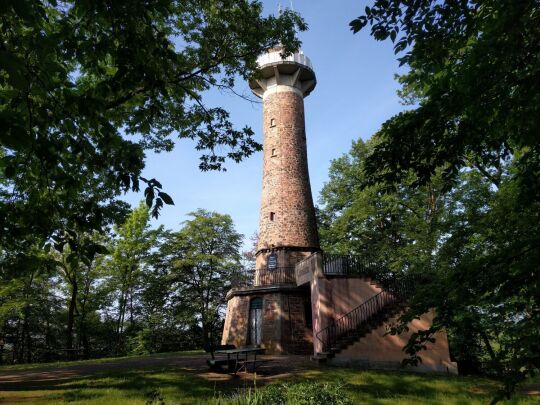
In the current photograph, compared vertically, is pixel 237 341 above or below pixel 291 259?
below

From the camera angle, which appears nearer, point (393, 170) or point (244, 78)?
point (393, 170)

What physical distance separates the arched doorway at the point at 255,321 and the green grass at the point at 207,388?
728 centimetres

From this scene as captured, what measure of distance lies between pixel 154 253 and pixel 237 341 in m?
15.1

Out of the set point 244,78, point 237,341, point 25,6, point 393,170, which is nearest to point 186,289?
point 237,341

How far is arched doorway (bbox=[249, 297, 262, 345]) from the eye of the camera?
20.5 metres

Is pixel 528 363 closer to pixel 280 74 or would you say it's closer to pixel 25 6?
pixel 25 6

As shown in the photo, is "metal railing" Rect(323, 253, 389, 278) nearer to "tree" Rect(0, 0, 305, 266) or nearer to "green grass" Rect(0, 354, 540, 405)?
"green grass" Rect(0, 354, 540, 405)

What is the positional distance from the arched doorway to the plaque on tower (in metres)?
1.76

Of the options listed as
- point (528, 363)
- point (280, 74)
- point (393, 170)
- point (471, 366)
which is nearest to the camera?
point (528, 363)

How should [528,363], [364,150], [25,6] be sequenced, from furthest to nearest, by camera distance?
[364,150]
[528,363]
[25,6]

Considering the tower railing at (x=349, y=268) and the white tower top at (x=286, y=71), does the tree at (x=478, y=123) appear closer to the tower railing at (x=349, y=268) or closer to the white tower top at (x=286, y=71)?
the tower railing at (x=349, y=268)

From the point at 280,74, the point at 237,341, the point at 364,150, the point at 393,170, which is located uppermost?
the point at 280,74

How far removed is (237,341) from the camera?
21047 millimetres

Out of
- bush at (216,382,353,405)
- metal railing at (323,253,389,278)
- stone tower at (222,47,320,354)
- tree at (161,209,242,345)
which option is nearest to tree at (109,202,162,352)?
tree at (161,209,242,345)
